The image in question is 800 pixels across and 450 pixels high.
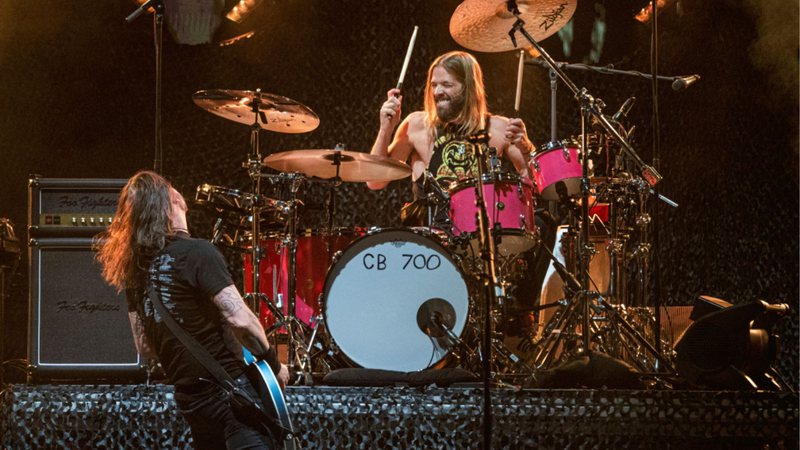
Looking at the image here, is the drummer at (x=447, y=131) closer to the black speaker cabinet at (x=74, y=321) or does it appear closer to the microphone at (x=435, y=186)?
the microphone at (x=435, y=186)

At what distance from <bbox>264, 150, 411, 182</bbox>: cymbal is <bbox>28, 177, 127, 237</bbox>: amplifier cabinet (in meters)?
1.06

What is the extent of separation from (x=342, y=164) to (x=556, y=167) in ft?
4.67

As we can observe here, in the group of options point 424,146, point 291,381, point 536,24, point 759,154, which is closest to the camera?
point 291,381

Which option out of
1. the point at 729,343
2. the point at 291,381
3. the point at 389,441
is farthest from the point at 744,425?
the point at 291,381

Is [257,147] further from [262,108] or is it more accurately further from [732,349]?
[732,349]

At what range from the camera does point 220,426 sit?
10.2ft

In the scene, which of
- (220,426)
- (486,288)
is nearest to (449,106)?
(486,288)

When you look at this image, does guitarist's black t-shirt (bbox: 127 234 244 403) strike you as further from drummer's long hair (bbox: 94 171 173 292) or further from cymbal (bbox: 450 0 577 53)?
cymbal (bbox: 450 0 577 53)

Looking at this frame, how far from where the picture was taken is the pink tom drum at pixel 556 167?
471 centimetres

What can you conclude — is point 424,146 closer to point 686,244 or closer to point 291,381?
point 291,381

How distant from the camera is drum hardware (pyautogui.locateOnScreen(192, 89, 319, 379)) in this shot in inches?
195

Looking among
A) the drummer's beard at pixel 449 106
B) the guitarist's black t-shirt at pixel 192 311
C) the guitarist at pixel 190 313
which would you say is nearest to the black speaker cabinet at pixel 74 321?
the guitarist at pixel 190 313

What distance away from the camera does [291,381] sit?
15.3 ft

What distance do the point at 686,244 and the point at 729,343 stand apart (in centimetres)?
330
